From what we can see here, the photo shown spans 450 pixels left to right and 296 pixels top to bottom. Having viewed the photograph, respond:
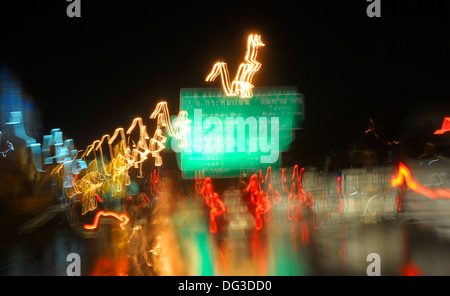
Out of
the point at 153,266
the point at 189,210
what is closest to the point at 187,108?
the point at 189,210

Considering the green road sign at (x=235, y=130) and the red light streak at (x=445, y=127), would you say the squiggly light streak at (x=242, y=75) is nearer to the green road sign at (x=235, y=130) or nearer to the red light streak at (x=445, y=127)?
A: the green road sign at (x=235, y=130)

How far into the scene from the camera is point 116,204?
1117cm

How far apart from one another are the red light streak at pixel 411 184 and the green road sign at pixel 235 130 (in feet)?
9.69

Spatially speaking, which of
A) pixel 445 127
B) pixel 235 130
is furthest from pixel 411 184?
pixel 235 130

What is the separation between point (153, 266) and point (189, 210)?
598 cm

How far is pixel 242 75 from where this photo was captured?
976 centimetres

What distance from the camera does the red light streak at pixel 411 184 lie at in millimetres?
8805

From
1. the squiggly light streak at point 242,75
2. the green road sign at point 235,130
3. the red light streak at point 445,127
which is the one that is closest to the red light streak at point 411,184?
the red light streak at point 445,127

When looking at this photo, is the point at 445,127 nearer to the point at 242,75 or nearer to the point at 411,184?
the point at 411,184

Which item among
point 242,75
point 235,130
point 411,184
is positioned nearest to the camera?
point 411,184

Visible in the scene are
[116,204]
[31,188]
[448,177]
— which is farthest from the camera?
[116,204]

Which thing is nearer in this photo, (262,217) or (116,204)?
(262,217)

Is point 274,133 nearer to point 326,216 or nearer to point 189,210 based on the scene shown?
point 326,216

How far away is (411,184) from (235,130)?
15.9 feet
